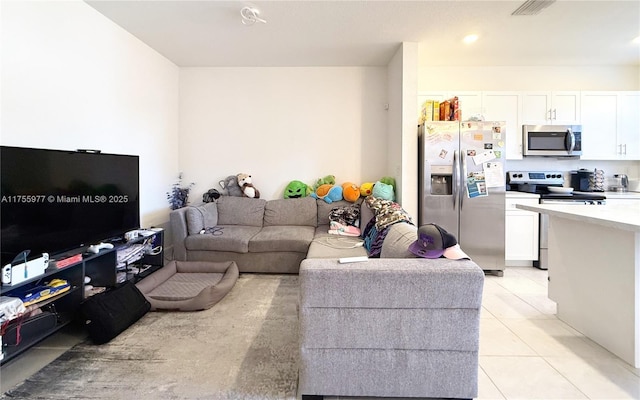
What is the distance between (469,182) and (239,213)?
9.36 ft

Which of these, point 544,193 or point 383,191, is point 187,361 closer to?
point 383,191

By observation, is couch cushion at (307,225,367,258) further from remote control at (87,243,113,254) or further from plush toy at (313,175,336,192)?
remote control at (87,243,113,254)

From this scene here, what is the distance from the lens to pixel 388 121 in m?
4.17

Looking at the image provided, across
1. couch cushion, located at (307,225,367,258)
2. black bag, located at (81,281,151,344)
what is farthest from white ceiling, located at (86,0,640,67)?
black bag, located at (81,281,151,344)

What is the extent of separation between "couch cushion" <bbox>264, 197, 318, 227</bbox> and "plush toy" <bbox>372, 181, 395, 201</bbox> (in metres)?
0.86

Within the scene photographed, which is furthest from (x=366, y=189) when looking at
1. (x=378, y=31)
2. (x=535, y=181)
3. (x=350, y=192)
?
(x=535, y=181)

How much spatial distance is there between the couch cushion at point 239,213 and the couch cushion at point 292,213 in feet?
0.39

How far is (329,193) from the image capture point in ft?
13.1

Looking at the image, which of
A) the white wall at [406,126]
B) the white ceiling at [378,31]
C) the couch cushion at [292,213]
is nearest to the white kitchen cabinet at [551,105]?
the white ceiling at [378,31]

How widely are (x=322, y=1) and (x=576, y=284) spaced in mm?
3006

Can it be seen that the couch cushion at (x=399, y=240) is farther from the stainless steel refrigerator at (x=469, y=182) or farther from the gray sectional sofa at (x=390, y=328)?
the stainless steel refrigerator at (x=469, y=182)

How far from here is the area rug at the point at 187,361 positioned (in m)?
1.59

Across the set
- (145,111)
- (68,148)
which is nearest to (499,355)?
(68,148)

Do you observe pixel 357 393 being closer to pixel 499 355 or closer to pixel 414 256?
pixel 414 256
